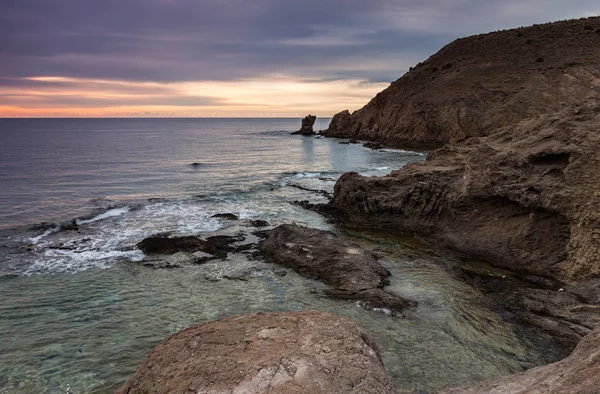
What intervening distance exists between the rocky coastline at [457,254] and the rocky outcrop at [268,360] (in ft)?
0.06

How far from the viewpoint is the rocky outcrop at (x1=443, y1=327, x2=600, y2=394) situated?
395 centimetres

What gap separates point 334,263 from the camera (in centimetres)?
1270

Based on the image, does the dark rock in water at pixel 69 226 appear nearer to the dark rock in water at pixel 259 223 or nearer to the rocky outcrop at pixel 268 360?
the dark rock in water at pixel 259 223

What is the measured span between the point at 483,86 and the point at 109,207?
58966mm

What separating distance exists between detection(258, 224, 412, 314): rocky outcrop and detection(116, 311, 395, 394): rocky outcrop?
5188mm

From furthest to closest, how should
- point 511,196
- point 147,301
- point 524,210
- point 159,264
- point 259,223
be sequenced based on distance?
point 259,223, point 159,264, point 511,196, point 524,210, point 147,301

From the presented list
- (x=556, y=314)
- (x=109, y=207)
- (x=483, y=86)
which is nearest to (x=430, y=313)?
(x=556, y=314)

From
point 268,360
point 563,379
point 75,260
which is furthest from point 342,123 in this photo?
point 563,379

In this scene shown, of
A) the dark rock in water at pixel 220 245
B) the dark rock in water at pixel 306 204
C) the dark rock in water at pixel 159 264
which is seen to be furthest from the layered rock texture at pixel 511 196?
the dark rock in water at pixel 159 264

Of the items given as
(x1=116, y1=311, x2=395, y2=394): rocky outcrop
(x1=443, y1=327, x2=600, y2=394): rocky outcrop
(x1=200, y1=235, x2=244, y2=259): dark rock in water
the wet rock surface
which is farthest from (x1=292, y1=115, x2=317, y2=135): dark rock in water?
(x1=443, y1=327, x2=600, y2=394): rocky outcrop

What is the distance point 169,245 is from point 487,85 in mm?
61268

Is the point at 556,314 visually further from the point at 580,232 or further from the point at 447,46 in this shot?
the point at 447,46

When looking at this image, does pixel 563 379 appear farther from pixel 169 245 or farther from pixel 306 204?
pixel 306 204

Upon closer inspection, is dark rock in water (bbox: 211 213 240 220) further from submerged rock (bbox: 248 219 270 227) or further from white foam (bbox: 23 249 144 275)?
white foam (bbox: 23 249 144 275)
